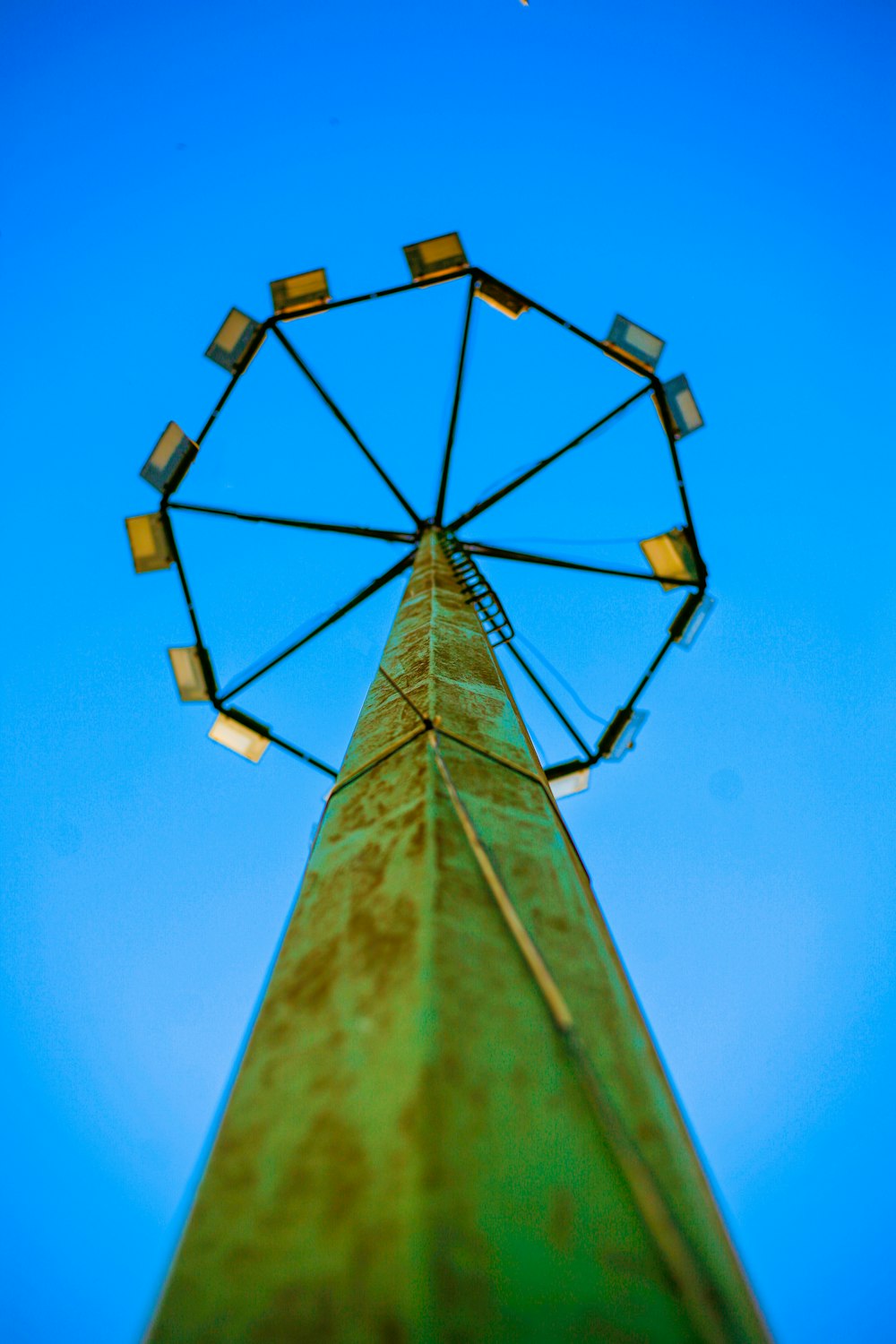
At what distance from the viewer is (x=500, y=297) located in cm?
768

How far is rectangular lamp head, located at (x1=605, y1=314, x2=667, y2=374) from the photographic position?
7.25 metres

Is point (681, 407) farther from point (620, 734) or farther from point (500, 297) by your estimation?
point (620, 734)

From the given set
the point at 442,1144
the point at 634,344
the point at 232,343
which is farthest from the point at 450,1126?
the point at 634,344

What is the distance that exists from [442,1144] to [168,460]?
6.94 metres

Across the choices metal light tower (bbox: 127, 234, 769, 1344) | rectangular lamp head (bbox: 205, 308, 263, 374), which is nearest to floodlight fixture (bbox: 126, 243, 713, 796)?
rectangular lamp head (bbox: 205, 308, 263, 374)

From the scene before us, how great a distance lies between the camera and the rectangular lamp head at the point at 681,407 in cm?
748

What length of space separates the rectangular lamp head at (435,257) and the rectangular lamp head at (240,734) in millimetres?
4399

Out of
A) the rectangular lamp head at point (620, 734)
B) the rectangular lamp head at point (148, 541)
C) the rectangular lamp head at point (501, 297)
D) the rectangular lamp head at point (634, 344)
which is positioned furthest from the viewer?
the rectangular lamp head at point (620, 734)

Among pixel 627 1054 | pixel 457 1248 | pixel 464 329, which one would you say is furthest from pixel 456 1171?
pixel 464 329

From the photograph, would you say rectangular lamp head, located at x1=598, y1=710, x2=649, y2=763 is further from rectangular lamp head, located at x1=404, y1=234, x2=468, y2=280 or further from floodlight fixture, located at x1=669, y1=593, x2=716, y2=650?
rectangular lamp head, located at x1=404, y1=234, x2=468, y2=280

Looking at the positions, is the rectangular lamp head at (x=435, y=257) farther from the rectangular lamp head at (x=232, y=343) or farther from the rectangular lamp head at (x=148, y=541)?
the rectangular lamp head at (x=148, y=541)

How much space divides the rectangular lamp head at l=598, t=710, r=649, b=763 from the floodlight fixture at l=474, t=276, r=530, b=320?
4.10m

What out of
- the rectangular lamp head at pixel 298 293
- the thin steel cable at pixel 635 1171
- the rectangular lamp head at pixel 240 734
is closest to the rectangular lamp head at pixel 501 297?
the rectangular lamp head at pixel 298 293

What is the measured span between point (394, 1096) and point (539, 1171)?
25 centimetres
